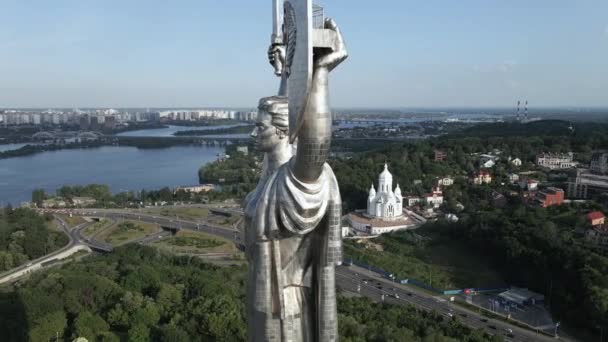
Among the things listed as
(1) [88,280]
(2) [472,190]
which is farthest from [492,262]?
(1) [88,280]

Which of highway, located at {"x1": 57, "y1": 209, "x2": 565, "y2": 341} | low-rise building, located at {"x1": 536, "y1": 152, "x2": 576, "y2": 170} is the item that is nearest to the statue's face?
highway, located at {"x1": 57, "y1": 209, "x2": 565, "y2": 341}

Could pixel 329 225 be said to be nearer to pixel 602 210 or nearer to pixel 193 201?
pixel 602 210

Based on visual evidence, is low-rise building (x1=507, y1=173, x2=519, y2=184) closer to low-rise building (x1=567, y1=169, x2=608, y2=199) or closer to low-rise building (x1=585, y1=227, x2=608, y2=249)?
low-rise building (x1=567, y1=169, x2=608, y2=199)

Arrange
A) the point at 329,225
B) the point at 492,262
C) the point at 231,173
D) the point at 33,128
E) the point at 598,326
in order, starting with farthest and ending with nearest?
the point at 33,128 → the point at 231,173 → the point at 492,262 → the point at 598,326 → the point at 329,225

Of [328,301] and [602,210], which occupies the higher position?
[328,301]

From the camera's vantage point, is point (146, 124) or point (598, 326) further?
point (146, 124)

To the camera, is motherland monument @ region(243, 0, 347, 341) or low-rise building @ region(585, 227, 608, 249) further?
low-rise building @ region(585, 227, 608, 249)

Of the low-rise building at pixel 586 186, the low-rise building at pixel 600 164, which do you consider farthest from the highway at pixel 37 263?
the low-rise building at pixel 600 164
